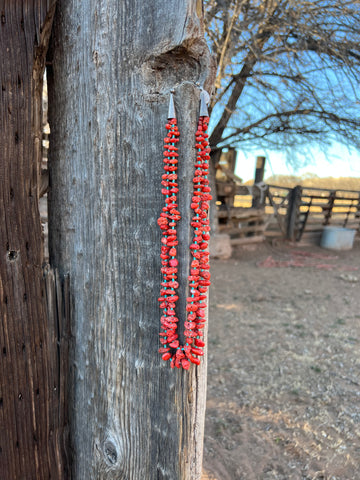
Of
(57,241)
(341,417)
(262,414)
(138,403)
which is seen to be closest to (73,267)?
Answer: (57,241)

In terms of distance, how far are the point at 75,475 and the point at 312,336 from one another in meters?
4.15

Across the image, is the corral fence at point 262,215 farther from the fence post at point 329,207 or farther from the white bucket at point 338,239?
the white bucket at point 338,239

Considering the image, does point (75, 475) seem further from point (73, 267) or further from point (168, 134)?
point (168, 134)

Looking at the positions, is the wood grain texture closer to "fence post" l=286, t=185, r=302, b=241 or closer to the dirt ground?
the dirt ground

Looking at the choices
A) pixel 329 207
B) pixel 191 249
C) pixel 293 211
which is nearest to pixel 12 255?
pixel 191 249

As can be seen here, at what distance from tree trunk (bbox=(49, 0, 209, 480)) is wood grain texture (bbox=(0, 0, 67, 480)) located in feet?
0.33

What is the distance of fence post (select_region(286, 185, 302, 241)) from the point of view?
36.6ft

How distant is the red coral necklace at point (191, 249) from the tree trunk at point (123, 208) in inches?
1.0

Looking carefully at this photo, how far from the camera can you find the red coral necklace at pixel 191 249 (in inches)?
39.2

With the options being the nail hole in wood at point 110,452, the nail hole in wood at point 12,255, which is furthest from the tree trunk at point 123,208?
the nail hole in wood at point 12,255

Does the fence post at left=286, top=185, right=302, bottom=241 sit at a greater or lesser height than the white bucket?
greater

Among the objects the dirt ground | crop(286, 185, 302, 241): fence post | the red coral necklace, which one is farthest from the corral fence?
the red coral necklace

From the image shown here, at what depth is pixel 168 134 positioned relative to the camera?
982 mm

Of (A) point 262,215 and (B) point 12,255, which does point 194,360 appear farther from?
(A) point 262,215
